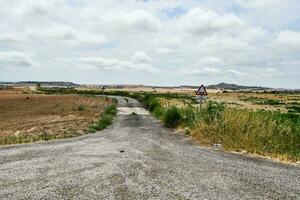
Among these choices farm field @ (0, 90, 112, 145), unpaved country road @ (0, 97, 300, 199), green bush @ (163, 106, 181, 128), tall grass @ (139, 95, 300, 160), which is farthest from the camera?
green bush @ (163, 106, 181, 128)

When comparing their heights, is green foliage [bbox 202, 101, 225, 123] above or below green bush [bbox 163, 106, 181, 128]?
above

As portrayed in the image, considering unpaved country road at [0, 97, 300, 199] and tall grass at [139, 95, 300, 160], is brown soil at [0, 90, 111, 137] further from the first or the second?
unpaved country road at [0, 97, 300, 199]

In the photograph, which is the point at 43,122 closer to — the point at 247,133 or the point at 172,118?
the point at 172,118

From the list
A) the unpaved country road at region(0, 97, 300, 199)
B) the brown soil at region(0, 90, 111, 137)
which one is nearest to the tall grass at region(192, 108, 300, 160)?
the unpaved country road at region(0, 97, 300, 199)

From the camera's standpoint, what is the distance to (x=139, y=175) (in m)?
11.6

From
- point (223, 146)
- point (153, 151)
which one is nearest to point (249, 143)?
point (223, 146)

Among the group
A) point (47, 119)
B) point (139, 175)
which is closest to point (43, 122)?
point (47, 119)

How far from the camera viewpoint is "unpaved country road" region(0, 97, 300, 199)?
9.83m

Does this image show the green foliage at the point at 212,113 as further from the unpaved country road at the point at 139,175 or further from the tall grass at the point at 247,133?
the unpaved country road at the point at 139,175

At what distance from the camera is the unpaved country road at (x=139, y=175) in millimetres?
9828

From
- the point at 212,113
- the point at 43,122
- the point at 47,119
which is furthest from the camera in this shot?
the point at 47,119

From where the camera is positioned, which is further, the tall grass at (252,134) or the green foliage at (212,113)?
the green foliage at (212,113)

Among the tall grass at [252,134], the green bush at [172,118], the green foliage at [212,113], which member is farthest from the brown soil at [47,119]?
the tall grass at [252,134]

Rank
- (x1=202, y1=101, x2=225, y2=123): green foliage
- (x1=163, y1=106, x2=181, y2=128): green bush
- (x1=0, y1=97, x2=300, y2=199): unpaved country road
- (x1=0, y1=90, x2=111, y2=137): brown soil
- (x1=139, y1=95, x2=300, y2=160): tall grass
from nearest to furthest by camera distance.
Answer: (x1=0, y1=97, x2=300, y2=199): unpaved country road, (x1=139, y1=95, x2=300, y2=160): tall grass, (x1=202, y1=101, x2=225, y2=123): green foliage, (x1=0, y1=90, x2=111, y2=137): brown soil, (x1=163, y1=106, x2=181, y2=128): green bush
